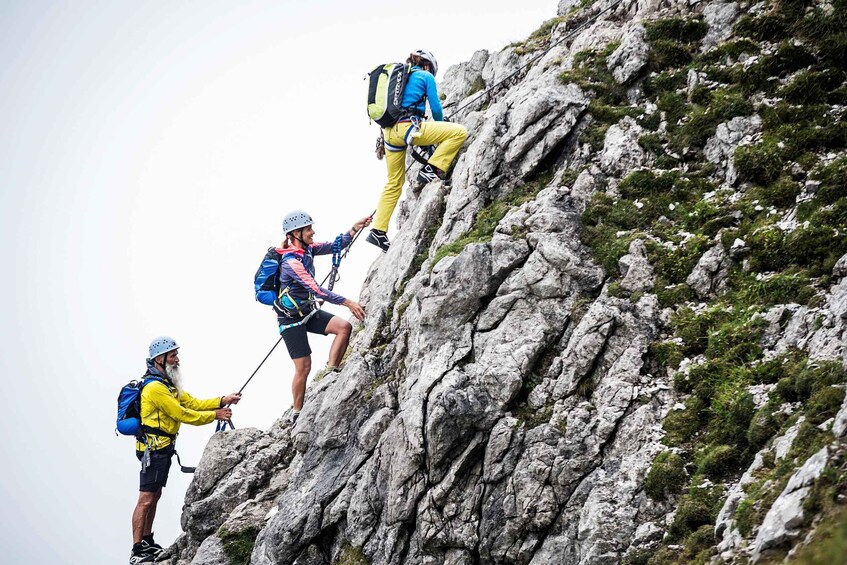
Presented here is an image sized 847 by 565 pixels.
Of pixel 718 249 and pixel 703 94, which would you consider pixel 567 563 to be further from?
pixel 703 94

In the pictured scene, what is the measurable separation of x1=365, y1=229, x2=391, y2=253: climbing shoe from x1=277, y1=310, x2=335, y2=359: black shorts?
324 cm

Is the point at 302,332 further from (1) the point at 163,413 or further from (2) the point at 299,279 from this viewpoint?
(1) the point at 163,413

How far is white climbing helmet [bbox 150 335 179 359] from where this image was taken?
1895 cm

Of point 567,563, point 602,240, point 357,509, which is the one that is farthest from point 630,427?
point 357,509

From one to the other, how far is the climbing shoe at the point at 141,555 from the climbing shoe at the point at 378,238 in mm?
11200

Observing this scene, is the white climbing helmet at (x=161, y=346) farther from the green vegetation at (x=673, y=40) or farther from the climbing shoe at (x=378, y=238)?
the green vegetation at (x=673, y=40)

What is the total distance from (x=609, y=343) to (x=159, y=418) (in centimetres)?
1290

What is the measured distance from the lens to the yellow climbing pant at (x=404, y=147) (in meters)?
19.7

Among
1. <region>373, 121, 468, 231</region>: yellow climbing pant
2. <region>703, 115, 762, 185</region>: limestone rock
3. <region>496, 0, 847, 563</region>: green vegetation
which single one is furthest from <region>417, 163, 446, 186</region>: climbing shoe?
<region>703, 115, 762, 185</region>: limestone rock

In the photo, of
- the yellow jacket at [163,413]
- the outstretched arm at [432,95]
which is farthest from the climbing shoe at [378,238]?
the yellow jacket at [163,413]

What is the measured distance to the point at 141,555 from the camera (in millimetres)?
19094

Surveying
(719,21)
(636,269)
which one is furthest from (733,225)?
(719,21)

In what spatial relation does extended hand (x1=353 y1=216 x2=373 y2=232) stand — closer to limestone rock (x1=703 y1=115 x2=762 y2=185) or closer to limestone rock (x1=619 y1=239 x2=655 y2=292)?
limestone rock (x1=619 y1=239 x2=655 y2=292)

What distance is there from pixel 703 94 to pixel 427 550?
12226 mm
